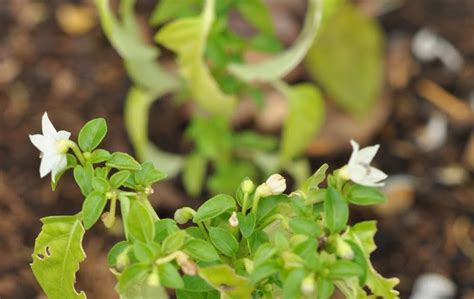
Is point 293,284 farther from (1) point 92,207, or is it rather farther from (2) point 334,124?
(2) point 334,124

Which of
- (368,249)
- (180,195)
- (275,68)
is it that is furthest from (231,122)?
(368,249)

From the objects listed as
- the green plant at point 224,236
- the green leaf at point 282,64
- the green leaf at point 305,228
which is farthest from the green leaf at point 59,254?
the green leaf at point 282,64

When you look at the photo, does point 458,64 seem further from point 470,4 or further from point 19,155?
point 19,155

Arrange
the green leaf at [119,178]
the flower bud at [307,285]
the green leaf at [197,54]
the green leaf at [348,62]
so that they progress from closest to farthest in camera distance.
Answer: the flower bud at [307,285], the green leaf at [119,178], the green leaf at [197,54], the green leaf at [348,62]

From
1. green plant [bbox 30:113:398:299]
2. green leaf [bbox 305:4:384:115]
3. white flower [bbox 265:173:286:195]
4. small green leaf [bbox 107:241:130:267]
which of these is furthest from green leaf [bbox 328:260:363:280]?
green leaf [bbox 305:4:384:115]

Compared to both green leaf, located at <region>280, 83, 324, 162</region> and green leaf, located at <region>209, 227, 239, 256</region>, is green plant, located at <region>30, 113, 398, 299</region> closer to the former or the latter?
green leaf, located at <region>209, 227, 239, 256</region>

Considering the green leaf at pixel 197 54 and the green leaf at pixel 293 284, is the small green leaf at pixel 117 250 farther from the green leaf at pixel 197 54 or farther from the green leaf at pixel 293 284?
the green leaf at pixel 197 54

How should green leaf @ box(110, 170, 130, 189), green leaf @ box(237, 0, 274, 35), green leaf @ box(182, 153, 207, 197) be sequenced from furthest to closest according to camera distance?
green leaf @ box(182, 153, 207, 197), green leaf @ box(237, 0, 274, 35), green leaf @ box(110, 170, 130, 189)
